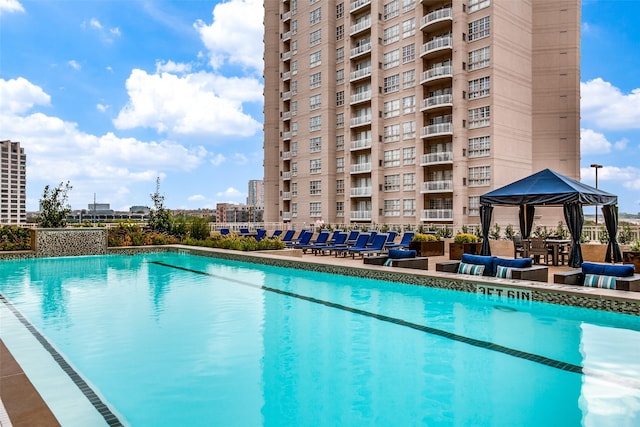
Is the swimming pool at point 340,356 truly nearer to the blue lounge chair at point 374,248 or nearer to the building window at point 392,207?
the blue lounge chair at point 374,248

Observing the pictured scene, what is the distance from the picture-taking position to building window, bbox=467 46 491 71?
31.2 meters

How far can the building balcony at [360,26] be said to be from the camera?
37594mm

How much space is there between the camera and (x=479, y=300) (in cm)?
990

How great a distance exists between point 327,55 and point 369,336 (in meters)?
36.8

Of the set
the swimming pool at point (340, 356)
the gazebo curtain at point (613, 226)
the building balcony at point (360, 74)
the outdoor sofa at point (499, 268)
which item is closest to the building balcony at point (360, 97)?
the building balcony at point (360, 74)

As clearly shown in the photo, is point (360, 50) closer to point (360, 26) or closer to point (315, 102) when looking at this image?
point (360, 26)

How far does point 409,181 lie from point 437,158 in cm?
323

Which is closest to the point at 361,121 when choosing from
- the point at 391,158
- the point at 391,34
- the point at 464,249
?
the point at 391,158

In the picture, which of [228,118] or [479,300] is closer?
[479,300]

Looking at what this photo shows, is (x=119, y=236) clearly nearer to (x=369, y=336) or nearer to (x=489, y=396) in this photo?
(x=369, y=336)

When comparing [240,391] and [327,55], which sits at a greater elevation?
[327,55]

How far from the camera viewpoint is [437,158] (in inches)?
1291

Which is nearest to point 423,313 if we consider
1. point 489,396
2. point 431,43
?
point 489,396

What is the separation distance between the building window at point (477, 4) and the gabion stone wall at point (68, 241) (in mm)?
→ 28023
